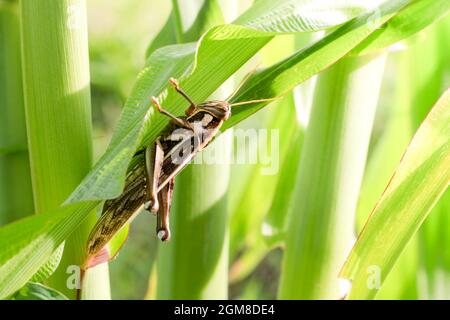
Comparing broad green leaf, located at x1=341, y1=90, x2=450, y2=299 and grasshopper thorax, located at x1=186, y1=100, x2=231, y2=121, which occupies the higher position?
grasshopper thorax, located at x1=186, y1=100, x2=231, y2=121

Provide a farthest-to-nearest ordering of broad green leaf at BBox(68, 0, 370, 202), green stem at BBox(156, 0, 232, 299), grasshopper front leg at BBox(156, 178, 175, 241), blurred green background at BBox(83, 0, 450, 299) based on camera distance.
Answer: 1. blurred green background at BBox(83, 0, 450, 299)
2. green stem at BBox(156, 0, 232, 299)
3. grasshopper front leg at BBox(156, 178, 175, 241)
4. broad green leaf at BBox(68, 0, 370, 202)

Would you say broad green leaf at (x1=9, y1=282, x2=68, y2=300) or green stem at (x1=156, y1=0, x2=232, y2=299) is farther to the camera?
green stem at (x1=156, y1=0, x2=232, y2=299)

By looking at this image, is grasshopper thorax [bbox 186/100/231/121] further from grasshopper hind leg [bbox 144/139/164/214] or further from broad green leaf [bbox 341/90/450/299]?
broad green leaf [bbox 341/90/450/299]

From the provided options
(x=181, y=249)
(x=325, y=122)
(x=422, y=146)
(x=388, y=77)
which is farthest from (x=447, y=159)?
(x=388, y=77)

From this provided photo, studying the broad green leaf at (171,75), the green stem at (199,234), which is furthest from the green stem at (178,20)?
the broad green leaf at (171,75)

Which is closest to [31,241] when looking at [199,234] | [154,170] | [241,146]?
[154,170]

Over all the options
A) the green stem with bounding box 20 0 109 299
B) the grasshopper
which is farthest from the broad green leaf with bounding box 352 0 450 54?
the green stem with bounding box 20 0 109 299

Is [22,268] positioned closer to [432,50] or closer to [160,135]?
[160,135]
